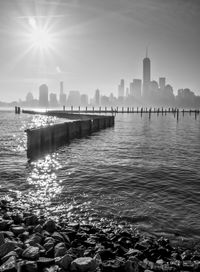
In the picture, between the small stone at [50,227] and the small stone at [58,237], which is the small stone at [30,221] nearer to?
the small stone at [50,227]

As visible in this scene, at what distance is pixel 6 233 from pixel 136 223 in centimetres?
461

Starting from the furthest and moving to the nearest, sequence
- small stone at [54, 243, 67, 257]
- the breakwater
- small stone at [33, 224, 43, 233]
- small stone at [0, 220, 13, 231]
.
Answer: the breakwater, small stone at [0, 220, 13, 231], small stone at [33, 224, 43, 233], small stone at [54, 243, 67, 257]

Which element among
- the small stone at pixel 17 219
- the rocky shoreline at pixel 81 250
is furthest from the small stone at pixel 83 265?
the small stone at pixel 17 219

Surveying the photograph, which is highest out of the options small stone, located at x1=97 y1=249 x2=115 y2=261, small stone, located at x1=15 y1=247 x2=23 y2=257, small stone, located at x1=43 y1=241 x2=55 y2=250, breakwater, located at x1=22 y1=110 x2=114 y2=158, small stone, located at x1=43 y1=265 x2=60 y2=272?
breakwater, located at x1=22 y1=110 x2=114 y2=158

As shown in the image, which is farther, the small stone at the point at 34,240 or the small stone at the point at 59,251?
the small stone at the point at 34,240

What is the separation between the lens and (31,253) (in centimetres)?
570

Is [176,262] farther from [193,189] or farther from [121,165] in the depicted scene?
[121,165]

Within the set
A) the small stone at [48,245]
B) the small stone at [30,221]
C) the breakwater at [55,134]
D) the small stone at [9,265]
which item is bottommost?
the small stone at [30,221]

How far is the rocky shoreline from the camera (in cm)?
548

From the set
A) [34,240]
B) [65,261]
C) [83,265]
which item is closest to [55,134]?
[34,240]

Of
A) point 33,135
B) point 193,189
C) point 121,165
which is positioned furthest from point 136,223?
point 33,135

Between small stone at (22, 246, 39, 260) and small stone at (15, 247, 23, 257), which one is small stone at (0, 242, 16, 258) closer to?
small stone at (15, 247, 23, 257)

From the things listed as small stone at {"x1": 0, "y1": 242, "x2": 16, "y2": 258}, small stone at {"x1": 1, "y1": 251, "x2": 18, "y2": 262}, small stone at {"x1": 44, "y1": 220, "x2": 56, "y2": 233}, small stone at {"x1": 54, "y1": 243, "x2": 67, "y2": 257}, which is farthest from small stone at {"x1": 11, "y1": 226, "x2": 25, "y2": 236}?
small stone at {"x1": 54, "y1": 243, "x2": 67, "y2": 257}

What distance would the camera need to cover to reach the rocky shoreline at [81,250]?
216 inches
